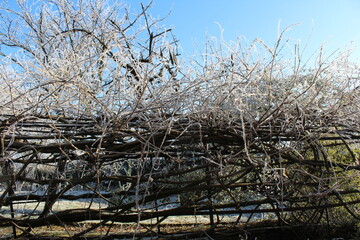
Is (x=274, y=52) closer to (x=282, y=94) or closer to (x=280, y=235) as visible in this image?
(x=282, y=94)

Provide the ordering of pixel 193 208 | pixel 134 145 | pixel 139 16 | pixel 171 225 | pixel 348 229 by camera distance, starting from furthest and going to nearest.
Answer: pixel 139 16 < pixel 171 225 < pixel 348 229 < pixel 193 208 < pixel 134 145

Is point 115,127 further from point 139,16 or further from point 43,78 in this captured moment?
point 139,16

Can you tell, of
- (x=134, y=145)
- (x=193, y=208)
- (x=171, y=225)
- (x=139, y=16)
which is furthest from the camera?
(x=139, y=16)

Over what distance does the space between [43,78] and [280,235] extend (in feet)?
8.75

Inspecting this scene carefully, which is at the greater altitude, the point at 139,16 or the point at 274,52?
the point at 139,16

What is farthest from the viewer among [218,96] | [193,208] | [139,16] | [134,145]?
[139,16]

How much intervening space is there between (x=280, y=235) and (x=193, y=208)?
1503 millimetres

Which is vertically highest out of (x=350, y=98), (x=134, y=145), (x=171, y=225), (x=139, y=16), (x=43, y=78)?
(x=139, y=16)

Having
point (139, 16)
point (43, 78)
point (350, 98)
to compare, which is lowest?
point (350, 98)

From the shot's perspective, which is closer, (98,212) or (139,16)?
(98,212)

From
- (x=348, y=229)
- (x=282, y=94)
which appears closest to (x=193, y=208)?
(x=282, y=94)

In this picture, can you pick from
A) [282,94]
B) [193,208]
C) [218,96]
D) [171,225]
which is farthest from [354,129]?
[171,225]

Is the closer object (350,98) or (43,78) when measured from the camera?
(43,78)

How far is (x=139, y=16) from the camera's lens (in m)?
8.34
